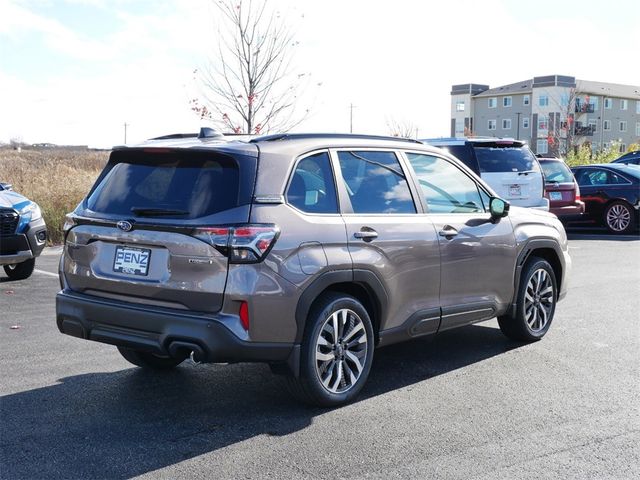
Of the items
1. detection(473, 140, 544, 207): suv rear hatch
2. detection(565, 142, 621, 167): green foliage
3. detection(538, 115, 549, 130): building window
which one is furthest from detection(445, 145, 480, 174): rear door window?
detection(538, 115, 549, 130): building window

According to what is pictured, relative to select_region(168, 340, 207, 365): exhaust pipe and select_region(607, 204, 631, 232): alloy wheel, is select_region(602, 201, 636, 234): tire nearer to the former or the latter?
select_region(607, 204, 631, 232): alloy wheel

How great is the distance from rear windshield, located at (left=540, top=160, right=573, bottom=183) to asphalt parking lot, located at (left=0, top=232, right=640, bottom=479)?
30.8 feet

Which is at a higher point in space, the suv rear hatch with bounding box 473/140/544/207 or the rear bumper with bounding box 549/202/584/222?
the suv rear hatch with bounding box 473/140/544/207

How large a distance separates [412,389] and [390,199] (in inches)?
53.9

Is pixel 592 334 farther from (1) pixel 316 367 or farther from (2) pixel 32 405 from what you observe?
(2) pixel 32 405

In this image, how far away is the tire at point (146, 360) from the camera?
6086mm

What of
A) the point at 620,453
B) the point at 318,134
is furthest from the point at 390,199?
the point at 620,453

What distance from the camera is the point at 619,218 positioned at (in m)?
17.8

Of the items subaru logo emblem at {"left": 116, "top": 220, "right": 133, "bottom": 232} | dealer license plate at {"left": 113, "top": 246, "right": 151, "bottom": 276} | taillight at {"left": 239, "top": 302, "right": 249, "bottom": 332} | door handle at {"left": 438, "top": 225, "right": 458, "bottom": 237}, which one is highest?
subaru logo emblem at {"left": 116, "top": 220, "right": 133, "bottom": 232}

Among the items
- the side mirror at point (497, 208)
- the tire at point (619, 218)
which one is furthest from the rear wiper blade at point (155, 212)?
the tire at point (619, 218)

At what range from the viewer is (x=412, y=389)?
5.75 m

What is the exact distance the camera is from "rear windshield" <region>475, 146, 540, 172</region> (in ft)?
42.4

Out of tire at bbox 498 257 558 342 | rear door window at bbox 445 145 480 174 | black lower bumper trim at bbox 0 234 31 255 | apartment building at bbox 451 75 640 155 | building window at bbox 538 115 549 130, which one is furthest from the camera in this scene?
apartment building at bbox 451 75 640 155

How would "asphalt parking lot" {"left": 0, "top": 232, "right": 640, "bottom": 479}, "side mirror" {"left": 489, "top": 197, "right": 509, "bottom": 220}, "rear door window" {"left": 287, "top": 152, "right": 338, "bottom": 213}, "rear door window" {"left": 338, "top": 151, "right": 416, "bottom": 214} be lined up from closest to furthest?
"asphalt parking lot" {"left": 0, "top": 232, "right": 640, "bottom": 479} < "rear door window" {"left": 287, "top": 152, "right": 338, "bottom": 213} < "rear door window" {"left": 338, "top": 151, "right": 416, "bottom": 214} < "side mirror" {"left": 489, "top": 197, "right": 509, "bottom": 220}
